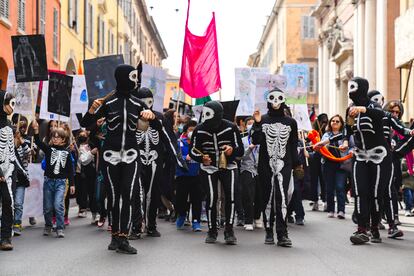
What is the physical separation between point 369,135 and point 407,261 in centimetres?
209

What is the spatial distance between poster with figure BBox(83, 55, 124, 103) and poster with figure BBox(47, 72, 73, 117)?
413 mm

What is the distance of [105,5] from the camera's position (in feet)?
144

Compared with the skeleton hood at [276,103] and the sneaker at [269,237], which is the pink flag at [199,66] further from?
the sneaker at [269,237]

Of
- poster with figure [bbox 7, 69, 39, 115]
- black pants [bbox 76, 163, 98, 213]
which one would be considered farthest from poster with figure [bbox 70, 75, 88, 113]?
black pants [bbox 76, 163, 98, 213]

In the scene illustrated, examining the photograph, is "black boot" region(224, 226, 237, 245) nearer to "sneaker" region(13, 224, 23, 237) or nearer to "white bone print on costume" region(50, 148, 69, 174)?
"white bone print on costume" region(50, 148, 69, 174)

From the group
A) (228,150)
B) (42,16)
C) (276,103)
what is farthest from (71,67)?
(276,103)

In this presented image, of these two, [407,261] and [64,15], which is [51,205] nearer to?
[407,261]

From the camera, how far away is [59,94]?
44.6 feet

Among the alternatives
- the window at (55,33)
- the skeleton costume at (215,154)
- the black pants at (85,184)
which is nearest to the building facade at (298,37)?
Answer: the window at (55,33)

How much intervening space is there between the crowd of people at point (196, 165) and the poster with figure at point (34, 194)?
12.8 inches

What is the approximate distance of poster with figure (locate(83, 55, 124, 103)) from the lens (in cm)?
1341

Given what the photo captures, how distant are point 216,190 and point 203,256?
1.52m

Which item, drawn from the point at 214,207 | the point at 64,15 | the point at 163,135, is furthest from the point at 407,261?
the point at 64,15

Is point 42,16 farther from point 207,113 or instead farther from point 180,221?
point 207,113
